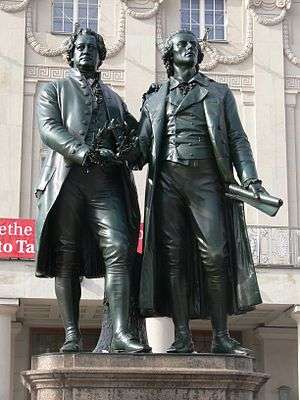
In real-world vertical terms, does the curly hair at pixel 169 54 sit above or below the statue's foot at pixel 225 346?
above

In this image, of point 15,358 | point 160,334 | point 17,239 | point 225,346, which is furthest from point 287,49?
point 225,346

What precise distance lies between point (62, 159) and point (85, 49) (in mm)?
945

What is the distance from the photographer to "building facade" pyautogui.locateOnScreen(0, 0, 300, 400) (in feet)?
93.0

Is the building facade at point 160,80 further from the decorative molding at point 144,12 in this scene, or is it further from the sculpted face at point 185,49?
the sculpted face at point 185,49

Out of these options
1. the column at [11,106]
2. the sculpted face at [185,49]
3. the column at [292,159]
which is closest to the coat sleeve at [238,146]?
the sculpted face at [185,49]

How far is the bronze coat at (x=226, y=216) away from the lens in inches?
277

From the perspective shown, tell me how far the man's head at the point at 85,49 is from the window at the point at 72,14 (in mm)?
22557

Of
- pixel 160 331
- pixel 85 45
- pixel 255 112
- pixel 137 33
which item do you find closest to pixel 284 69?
pixel 255 112

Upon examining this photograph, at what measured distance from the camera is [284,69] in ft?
98.6

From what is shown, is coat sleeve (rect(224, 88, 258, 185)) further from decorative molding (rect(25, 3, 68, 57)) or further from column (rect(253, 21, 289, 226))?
decorative molding (rect(25, 3, 68, 57))

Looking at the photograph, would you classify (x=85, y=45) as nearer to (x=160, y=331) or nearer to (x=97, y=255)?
(x=97, y=255)

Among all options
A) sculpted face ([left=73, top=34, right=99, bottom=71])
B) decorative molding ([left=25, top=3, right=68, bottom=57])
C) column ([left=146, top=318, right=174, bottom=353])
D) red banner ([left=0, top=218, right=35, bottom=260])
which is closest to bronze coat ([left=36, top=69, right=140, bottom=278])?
sculpted face ([left=73, top=34, right=99, bottom=71])

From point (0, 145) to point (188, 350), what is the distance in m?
22.1

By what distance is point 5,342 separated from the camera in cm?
2403
